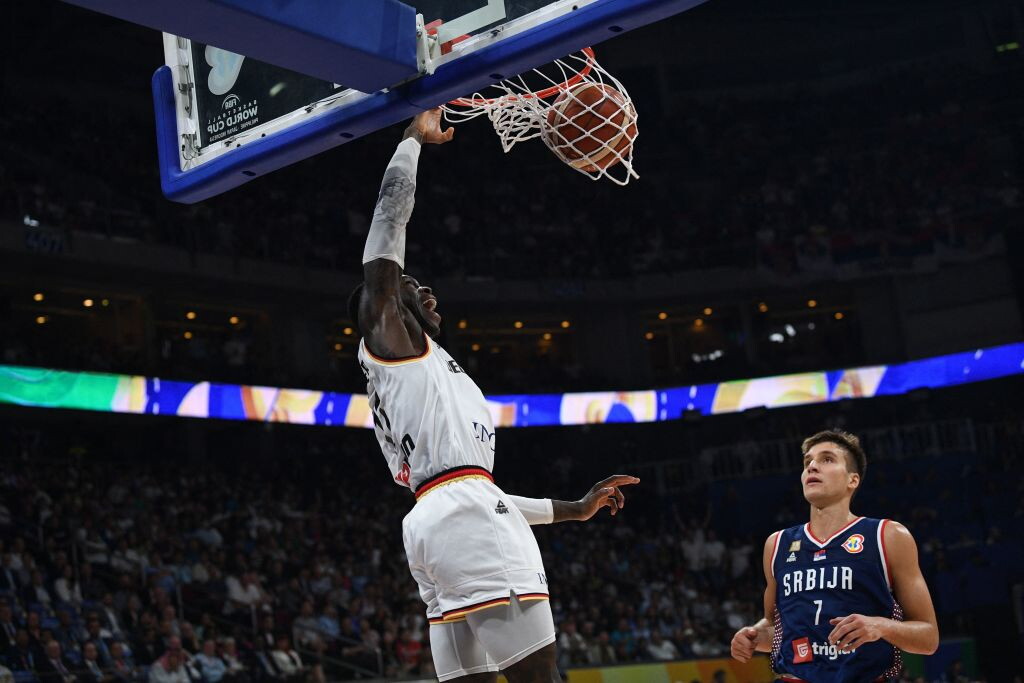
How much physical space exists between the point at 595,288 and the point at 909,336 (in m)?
6.81

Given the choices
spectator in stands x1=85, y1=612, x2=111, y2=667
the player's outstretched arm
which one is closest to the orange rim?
the player's outstretched arm

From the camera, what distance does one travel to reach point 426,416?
11.7 ft

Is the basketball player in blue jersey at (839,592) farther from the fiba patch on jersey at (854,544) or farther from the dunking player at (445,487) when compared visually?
the dunking player at (445,487)

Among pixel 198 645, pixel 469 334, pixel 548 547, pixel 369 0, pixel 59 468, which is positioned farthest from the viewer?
pixel 469 334

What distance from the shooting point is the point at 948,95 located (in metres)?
25.1

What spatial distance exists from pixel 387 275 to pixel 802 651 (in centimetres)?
186

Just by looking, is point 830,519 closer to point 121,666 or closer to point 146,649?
point 121,666

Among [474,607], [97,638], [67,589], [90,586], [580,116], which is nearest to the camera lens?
[474,607]

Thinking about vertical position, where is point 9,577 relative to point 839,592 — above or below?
above

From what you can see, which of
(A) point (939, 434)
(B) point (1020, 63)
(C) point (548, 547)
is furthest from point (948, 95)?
(C) point (548, 547)

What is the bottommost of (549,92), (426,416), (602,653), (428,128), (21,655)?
(602,653)

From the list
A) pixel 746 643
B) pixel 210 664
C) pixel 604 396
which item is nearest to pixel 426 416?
pixel 746 643

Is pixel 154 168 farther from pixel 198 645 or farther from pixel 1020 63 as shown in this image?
pixel 1020 63

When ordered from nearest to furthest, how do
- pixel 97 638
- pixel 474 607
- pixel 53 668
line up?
pixel 474 607 → pixel 53 668 → pixel 97 638
